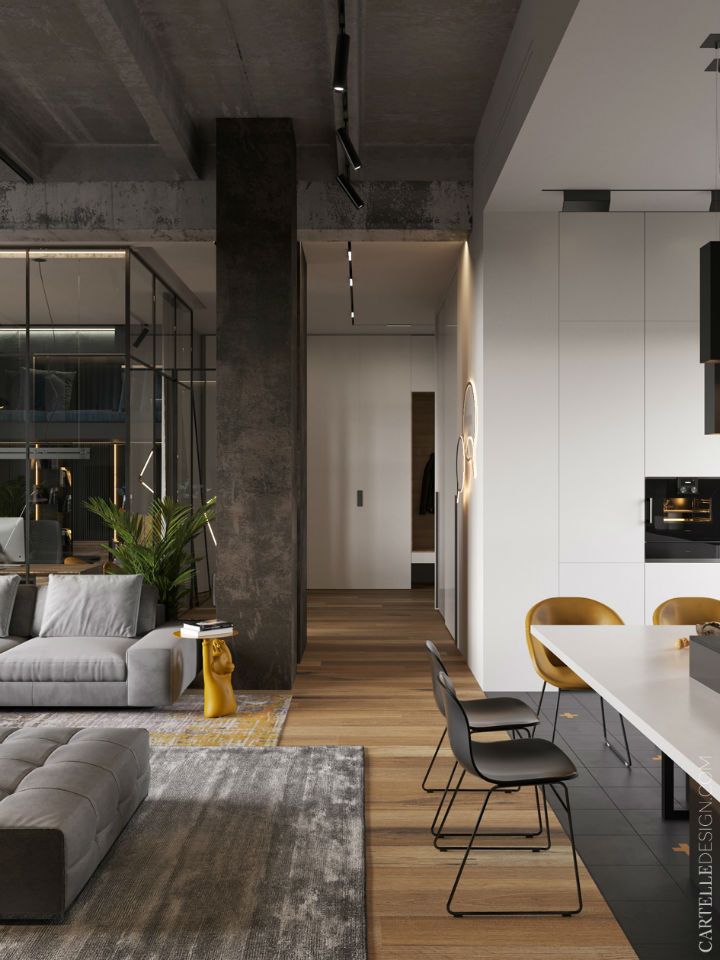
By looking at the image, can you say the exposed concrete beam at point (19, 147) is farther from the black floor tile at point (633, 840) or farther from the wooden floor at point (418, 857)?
the black floor tile at point (633, 840)

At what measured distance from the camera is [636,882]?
2941mm

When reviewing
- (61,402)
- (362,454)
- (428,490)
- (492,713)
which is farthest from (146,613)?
(428,490)

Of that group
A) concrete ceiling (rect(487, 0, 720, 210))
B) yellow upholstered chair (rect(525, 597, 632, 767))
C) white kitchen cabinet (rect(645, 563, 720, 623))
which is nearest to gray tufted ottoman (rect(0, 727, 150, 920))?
yellow upholstered chair (rect(525, 597, 632, 767))

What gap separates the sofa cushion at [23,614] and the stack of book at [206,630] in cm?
118

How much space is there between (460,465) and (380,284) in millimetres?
2180

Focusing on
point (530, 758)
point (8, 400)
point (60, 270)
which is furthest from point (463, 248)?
point (530, 758)

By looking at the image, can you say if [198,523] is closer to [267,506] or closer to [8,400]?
[267,506]

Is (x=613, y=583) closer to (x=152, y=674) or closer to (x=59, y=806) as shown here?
(x=152, y=674)

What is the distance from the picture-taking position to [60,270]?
661cm

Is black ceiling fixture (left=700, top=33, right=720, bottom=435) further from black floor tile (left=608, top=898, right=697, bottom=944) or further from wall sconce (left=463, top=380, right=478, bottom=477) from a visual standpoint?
wall sconce (left=463, top=380, right=478, bottom=477)

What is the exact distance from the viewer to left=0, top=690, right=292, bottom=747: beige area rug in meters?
4.50

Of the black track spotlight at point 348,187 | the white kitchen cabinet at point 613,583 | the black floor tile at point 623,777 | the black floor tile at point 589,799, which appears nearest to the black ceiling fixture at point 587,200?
the black track spotlight at point 348,187

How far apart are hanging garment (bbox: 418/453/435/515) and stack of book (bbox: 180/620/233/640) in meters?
5.94

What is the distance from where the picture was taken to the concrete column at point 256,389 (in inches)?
222
